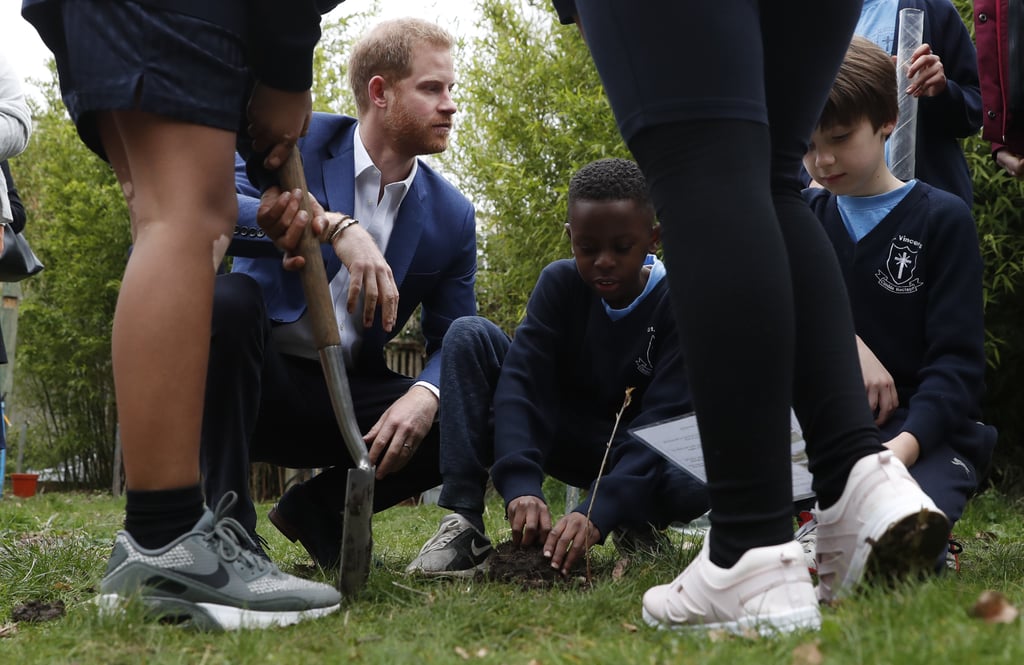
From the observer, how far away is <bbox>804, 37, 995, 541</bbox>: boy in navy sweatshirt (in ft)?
7.70

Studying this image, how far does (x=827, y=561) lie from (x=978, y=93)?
7.24ft

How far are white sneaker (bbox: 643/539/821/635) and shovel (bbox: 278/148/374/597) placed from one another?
69 centimetres

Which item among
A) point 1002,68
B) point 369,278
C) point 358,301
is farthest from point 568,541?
point 1002,68

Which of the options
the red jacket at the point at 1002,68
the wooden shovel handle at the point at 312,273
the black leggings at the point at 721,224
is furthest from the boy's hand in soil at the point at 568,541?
the red jacket at the point at 1002,68

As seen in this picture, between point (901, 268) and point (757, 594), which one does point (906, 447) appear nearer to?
point (901, 268)

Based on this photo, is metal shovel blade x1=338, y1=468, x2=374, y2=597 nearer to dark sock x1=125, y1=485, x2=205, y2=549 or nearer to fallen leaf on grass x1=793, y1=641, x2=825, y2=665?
dark sock x1=125, y1=485, x2=205, y2=549

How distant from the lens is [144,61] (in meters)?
1.67

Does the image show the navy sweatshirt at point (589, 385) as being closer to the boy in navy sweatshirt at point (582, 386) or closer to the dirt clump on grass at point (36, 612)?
the boy in navy sweatshirt at point (582, 386)

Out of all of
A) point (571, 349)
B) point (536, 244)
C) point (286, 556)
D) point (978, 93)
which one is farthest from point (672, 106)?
point (536, 244)

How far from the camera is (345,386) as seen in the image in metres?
2.05

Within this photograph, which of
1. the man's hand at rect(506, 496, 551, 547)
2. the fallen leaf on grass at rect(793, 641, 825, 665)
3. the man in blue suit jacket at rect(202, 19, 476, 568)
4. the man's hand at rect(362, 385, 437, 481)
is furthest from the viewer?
the man's hand at rect(362, 385, 437, 481)

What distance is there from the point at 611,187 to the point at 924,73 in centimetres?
107

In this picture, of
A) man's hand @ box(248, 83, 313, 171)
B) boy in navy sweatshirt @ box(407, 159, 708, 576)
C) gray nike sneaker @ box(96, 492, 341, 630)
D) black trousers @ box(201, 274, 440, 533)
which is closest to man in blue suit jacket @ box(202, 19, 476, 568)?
black trousers @ box(201, 274, 440, 533)

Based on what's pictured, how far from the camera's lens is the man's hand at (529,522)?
2320 millimetres
